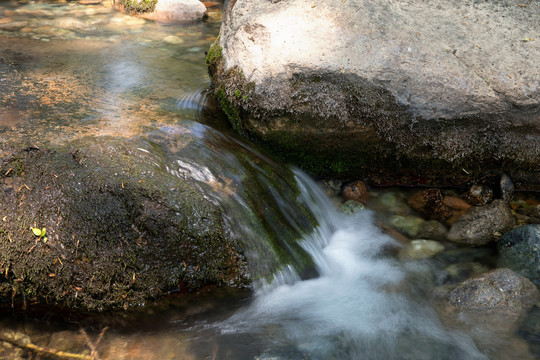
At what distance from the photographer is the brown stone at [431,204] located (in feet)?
14.6

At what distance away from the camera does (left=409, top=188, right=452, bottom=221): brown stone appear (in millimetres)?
4457

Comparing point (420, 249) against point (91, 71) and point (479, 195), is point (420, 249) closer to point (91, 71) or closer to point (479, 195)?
point (479, 195)

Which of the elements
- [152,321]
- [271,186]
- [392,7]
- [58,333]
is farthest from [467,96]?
[58,333]

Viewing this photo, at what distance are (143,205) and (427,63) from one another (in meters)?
2.81

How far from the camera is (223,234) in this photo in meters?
3.37

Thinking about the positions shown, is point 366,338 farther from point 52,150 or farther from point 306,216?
point 52,150

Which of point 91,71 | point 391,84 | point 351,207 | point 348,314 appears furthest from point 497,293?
point 91,71

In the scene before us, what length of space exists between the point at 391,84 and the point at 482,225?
5.11ft

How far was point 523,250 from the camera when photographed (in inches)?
150

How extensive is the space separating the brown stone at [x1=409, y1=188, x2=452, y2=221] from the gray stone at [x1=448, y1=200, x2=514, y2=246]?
0.20 m

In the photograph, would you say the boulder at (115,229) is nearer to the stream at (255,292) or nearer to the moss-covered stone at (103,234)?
the moss-covered stone at (103,234)

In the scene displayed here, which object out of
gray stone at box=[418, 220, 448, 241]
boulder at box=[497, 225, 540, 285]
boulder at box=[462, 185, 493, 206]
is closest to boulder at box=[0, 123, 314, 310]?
gray stone at box=[418, 220, 448, 241]

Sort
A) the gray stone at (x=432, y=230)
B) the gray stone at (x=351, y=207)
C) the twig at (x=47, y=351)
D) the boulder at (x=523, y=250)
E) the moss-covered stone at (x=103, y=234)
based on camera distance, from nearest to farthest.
Result: the twig at (x=47, y=351), the moss-covered stone at (x=103, y=234), the boulder at (x=523, y=250), the gray stone at (x=432, y=230), the gray stone at (x=351, y=207)

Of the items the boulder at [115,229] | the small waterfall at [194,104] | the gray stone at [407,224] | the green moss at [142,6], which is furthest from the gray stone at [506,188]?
the green moss at [142,6]
